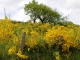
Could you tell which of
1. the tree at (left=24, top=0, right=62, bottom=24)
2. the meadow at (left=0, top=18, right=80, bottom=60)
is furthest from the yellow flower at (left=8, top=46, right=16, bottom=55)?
the tree at (left=24, top=0, right=62, bottom=24)

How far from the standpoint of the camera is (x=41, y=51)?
581 inches

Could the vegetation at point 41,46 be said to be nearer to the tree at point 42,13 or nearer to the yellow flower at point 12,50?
the yellow flower at point 12,50

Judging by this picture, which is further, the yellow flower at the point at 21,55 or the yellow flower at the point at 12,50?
the yellow flower at the point at 12,50

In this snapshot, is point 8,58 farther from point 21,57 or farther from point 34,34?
point 34,34

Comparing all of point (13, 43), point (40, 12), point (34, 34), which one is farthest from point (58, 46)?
point (40, 12)

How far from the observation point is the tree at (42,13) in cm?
5284

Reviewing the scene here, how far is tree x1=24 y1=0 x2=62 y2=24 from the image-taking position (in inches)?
2080

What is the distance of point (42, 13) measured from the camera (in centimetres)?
5353

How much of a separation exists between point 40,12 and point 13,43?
3879 cm

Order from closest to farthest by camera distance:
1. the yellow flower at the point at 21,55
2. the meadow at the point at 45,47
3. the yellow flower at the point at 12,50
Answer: the yellow flower at the point at 21,55 < the yellow flower at the point at 12,50 < the meadow at the point at 45,47

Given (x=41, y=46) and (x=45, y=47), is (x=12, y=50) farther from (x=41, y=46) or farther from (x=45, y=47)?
(x=45, y=47)

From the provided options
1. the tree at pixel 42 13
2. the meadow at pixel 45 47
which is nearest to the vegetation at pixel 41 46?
the meadow at pixel 45 47

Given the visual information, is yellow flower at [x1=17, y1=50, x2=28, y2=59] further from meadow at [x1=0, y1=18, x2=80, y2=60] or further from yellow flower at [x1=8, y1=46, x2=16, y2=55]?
yellow flower at [x1=8, y1=46, x2=16, y2=55]

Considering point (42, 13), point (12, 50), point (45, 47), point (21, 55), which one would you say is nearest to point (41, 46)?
point (45, 47)
